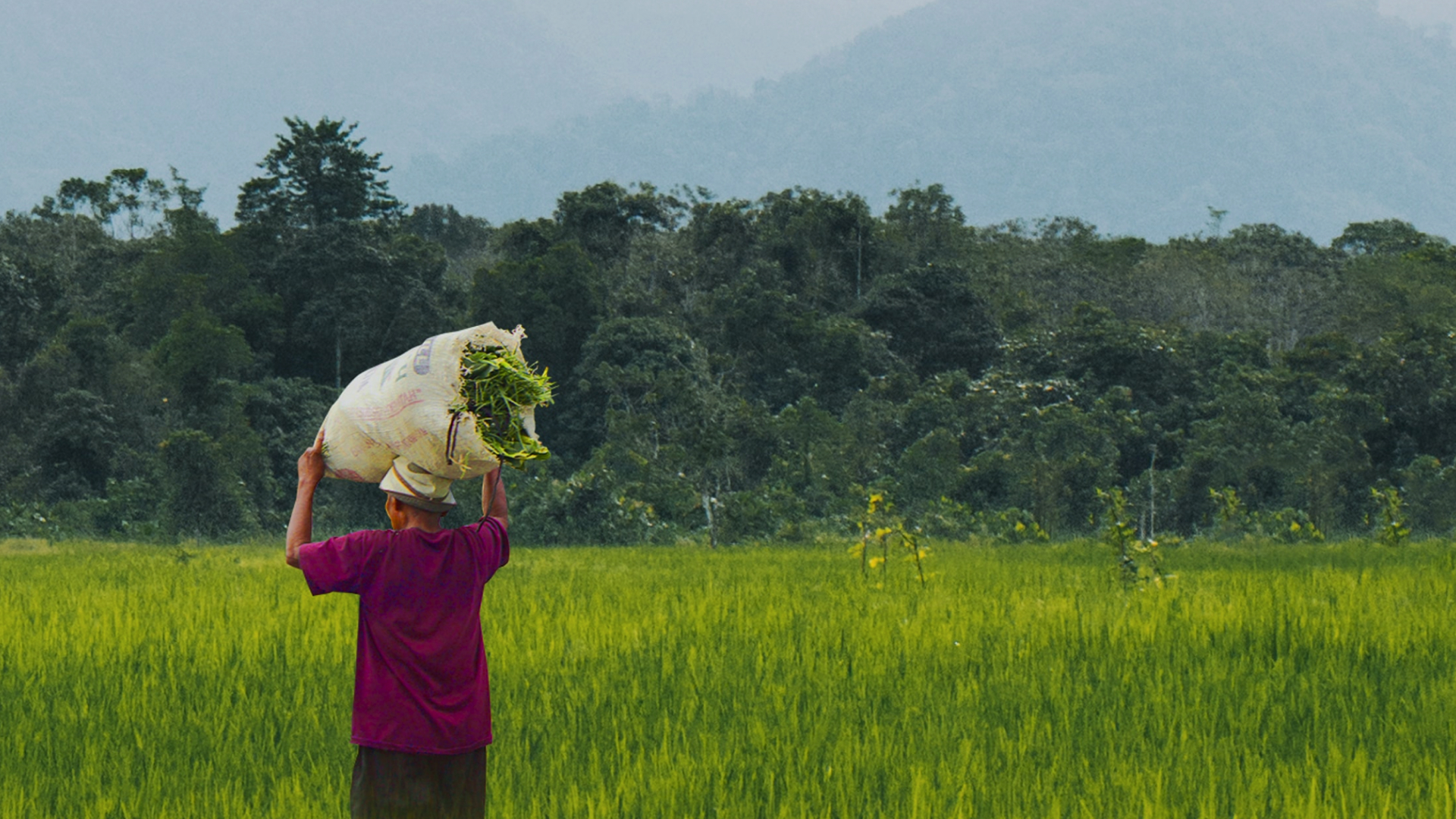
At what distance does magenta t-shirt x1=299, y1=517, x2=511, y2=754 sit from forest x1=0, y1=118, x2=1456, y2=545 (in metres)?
14.4

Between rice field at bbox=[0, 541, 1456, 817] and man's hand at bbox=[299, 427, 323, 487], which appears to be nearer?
man's hand at bbox=[299, 427, 323, 487]

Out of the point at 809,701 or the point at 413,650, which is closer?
the point at 413,650

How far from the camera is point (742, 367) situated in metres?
26.9

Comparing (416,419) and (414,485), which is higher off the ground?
(416,419)

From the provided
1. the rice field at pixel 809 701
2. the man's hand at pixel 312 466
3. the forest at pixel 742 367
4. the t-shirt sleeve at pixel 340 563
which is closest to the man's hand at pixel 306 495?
the man's hand at pixel 312 466

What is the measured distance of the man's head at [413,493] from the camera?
2.93 m

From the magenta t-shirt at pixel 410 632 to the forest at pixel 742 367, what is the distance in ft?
47.3

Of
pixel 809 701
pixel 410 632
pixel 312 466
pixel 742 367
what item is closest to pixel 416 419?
pixel 312 466

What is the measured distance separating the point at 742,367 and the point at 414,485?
947 inches

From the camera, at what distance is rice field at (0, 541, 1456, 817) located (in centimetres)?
393

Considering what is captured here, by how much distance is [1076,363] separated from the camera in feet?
81.4

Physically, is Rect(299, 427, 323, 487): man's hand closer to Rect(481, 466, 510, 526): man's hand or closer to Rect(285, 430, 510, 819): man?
Rect(285, 430, 510, 819): man

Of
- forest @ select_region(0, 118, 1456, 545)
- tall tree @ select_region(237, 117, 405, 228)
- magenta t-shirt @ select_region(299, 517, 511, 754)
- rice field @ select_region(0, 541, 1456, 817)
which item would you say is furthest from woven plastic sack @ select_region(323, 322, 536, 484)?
tall tree @ select_region(237, 117, 405, 228)

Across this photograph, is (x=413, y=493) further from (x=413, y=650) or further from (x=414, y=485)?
(x=413, y=650)
